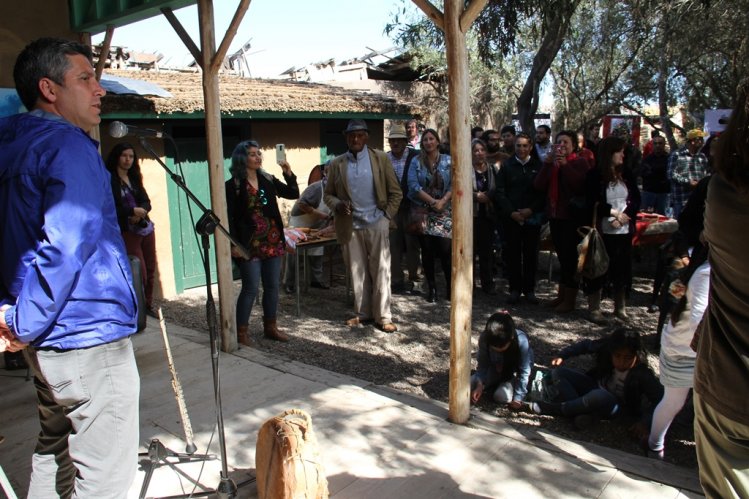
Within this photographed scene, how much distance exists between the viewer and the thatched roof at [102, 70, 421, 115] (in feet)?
23.6

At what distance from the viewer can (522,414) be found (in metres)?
4.38

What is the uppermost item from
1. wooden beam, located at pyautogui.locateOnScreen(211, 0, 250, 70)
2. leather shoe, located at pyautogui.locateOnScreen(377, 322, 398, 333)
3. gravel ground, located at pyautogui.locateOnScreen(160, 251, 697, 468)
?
wooden beam, located at pyautogui.locateOnScreen(211, 0, 250, 70)

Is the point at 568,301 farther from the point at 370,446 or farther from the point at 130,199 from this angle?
the point at 130,199

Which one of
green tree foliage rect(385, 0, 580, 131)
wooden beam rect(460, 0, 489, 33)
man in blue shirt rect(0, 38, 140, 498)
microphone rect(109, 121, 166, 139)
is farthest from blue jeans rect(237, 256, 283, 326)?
green tree foliage rect(385, 0, 580, 131)

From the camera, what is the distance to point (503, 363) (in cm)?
454

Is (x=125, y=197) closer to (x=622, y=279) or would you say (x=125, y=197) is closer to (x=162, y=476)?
(x=162, y=476)

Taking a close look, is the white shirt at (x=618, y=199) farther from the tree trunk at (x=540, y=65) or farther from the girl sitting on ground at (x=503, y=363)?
the tree trunk at (x=540, y=65)

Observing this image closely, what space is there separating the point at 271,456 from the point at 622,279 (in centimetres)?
467

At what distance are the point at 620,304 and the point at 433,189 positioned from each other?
2.42m

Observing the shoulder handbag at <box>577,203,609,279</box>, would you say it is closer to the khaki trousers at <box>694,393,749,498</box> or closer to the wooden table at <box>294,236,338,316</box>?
the wooden table at <box>294,236,338,316</box>

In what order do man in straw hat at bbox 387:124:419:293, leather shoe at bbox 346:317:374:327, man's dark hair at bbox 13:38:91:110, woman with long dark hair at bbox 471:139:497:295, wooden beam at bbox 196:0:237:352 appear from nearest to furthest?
1. man's dark hair at bbox 13:38:91:110
2. wooden beam at bbox 196:0:237:352
3. leather shoe at bbox 346:317:374:327
4. woman with long dark hair at bbox 471:139:497:295
5. man in straw hat at bbox 387:124:419:293

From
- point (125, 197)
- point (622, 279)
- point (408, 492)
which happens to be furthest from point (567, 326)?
point (125, 197)

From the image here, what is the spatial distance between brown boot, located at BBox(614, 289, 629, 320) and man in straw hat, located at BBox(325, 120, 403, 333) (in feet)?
7.91

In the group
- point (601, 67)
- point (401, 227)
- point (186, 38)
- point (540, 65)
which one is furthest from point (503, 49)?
point (601, 67)
